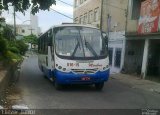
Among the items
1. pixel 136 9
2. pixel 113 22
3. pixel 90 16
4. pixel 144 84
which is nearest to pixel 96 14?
pixel 90 16

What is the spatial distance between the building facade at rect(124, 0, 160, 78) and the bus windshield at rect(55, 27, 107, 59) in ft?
22.1

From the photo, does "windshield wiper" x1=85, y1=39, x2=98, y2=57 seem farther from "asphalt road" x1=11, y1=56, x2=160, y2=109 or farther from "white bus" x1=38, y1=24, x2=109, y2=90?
"asphalt road" x1=11, y1=56, x2=160, y2=109

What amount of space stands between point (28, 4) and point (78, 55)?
5.52 m

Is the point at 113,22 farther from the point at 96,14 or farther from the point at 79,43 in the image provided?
the point at 79,43

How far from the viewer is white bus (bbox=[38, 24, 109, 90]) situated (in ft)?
44.7

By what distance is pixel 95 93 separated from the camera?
1365 cm

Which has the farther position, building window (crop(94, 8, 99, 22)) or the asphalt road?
building window (crop(94, 8, 99, 22))

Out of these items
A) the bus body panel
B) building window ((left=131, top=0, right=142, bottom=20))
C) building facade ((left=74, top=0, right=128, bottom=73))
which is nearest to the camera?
the bus body panel

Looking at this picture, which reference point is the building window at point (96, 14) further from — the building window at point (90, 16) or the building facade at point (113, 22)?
the building window at point (90, 16)

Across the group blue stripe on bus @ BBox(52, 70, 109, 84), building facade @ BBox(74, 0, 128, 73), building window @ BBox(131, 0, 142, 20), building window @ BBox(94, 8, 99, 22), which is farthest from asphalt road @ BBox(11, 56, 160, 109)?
building window @ BBox(94, 8, 99, 22)

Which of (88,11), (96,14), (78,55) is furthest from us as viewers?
(88,11)

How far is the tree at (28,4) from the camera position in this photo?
1680 centimetres

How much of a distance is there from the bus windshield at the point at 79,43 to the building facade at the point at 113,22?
38.9 feet

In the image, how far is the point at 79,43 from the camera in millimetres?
14141
